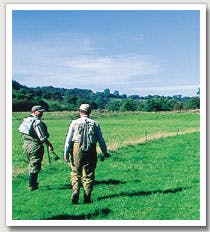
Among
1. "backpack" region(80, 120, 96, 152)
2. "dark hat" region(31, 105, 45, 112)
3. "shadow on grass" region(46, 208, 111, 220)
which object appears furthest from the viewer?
"dark hat" region(31, 105, 45, 112)

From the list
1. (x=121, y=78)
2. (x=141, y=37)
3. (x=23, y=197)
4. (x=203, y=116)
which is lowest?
(x=23, y=197)

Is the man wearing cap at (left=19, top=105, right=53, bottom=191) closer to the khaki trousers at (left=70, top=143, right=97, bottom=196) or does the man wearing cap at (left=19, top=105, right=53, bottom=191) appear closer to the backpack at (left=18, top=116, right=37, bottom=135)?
the backpack at (left=18, top=116, right=37, bottom=135)

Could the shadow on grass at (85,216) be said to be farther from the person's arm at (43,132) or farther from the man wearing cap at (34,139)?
the person's arm at (43,132)

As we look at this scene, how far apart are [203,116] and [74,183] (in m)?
1.58

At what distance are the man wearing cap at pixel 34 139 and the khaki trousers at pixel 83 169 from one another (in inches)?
12.0

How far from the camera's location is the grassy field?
6.43 metres

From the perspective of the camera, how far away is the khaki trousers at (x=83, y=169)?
6480 mm

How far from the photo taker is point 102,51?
6.60 meters

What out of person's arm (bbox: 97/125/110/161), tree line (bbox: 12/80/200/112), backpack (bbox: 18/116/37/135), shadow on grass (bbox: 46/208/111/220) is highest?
tree line (bbox: 12/80/200/112)

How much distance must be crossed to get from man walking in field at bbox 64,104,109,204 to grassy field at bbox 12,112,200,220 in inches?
3.0

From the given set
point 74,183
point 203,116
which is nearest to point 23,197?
point 74,183

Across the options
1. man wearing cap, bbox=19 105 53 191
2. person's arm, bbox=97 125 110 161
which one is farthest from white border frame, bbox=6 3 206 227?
person's arm, bbox=97 125 110 161

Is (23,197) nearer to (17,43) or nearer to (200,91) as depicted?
(17,43)

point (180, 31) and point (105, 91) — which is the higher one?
point (180, 31)
